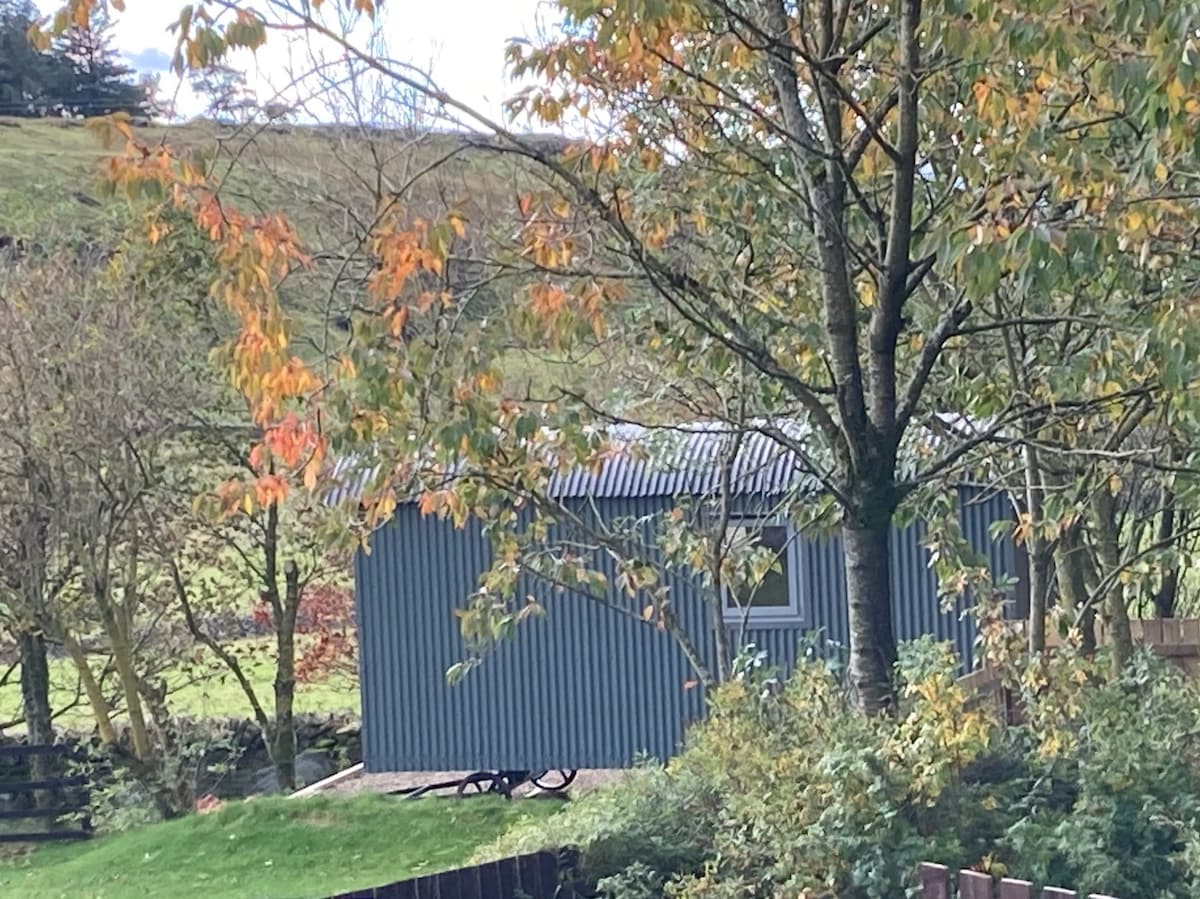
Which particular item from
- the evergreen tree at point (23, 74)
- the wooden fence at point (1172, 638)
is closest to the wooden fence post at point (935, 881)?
the wooden fence at point (1172, 638)

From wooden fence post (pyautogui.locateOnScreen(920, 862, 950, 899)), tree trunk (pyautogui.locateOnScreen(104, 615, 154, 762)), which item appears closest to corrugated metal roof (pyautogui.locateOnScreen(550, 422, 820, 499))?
wooden fence post (pyautogui.locateOnScreen(920, 862, 950, 899))

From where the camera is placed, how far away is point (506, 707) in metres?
14.4

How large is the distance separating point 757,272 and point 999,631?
1989 millimetres

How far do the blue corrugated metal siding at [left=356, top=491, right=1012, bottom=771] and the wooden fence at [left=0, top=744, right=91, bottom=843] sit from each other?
3.61m

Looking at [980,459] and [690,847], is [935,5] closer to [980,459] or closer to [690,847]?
[980,459]

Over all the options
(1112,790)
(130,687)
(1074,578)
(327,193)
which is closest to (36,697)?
(130,687)

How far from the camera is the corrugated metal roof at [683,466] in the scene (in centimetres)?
672

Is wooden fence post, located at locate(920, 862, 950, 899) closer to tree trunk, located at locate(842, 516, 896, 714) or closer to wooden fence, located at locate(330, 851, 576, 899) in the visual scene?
tree trunk, located at locate(842, 516, 896, 714)

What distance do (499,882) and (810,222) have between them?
292cm

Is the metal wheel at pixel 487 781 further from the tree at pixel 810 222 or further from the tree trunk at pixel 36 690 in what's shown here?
the tree at pixel 810 222

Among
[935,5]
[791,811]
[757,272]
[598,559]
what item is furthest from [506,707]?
[935,5]

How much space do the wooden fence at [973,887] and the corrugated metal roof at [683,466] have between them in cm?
166

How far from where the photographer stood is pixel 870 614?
18.9ft

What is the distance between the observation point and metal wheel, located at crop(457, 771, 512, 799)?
560 inches
